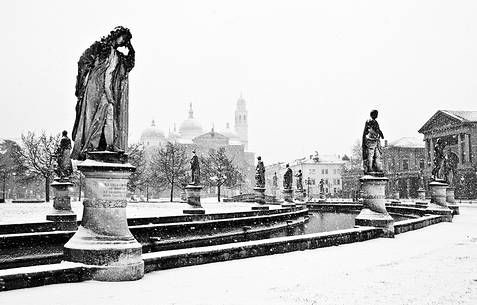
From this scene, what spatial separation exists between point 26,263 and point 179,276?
213 inches

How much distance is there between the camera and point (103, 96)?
862 cm

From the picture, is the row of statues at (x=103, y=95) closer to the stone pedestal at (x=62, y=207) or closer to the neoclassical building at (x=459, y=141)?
the stone pedestal at (x=62, y=207)

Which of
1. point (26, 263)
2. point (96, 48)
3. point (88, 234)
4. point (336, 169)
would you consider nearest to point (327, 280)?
point (88, 234)

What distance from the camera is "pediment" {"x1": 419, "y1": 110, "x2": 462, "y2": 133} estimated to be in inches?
3095

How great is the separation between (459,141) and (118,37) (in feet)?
257

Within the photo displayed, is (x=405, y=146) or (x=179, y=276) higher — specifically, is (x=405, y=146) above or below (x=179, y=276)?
above

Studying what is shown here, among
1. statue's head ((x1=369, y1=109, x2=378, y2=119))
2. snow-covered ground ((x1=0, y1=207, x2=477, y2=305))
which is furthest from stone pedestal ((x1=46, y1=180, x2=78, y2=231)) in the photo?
statue's head ((x1=369, y1=109, x2=378, y2=119))

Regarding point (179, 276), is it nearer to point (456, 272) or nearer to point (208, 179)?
point (456, 272)

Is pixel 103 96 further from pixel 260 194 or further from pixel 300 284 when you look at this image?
pixel 260 194

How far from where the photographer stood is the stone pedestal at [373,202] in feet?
50.5

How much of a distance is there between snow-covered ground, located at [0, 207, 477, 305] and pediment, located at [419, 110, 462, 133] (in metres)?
74.3

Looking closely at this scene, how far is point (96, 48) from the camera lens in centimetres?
877

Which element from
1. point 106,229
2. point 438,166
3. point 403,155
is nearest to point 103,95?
point 106,229

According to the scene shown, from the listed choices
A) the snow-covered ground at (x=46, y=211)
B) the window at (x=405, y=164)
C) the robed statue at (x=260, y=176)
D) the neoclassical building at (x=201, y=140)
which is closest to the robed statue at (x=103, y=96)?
the snow-covered ground at (x=46, y=211)
